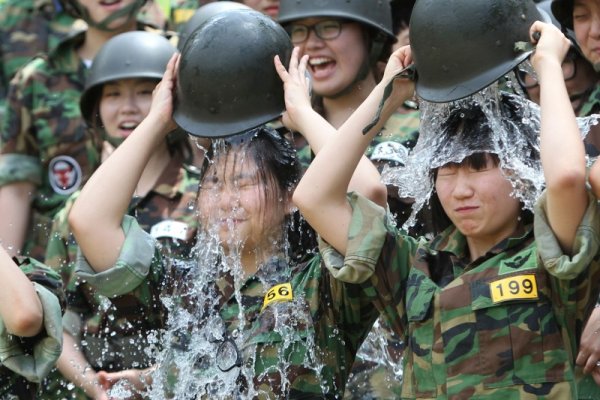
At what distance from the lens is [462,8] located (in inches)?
200

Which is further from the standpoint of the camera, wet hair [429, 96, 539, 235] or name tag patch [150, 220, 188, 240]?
name tag patch [150, 220, 188, 240]

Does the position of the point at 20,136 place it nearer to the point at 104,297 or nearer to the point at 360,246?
the point at 104,297

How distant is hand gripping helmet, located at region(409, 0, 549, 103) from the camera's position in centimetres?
505

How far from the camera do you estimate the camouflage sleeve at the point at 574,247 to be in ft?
15.5

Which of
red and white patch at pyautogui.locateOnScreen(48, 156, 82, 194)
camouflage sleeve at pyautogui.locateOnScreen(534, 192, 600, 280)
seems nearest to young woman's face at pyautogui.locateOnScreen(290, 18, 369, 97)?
red and white patch at pyautogui.locateOnScreen(48, 156, 82, 194)

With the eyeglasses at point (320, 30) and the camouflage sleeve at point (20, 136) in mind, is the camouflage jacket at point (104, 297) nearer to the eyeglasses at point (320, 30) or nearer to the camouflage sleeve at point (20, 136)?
the camouflage sleeve at point (20, 136)

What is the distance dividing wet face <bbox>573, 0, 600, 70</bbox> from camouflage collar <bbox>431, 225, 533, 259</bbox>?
1183 millimetres

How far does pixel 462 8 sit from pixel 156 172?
90.6 inches

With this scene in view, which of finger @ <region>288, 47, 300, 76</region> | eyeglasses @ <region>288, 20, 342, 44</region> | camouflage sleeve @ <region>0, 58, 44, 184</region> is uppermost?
finger @ <region>288, 47, 300, 76</region>

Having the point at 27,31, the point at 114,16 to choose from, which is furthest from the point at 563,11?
the point at 27,31

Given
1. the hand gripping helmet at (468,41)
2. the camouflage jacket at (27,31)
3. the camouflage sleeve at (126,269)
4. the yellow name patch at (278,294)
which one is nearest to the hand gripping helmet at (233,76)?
the camouflage sleeve at (126,269)

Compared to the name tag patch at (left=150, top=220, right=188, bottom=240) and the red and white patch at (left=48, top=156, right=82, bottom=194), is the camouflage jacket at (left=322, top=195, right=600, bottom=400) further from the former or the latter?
the red and white patch at (left=48, top=156, right=82, bottom=194)

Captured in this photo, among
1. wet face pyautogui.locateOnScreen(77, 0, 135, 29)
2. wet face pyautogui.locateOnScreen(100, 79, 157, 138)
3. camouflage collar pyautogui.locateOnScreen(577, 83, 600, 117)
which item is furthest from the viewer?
wet face pyautogui.locateOnScreen(77, 0, 135, 29)

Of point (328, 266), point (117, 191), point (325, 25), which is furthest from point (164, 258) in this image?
point (325, 25)
